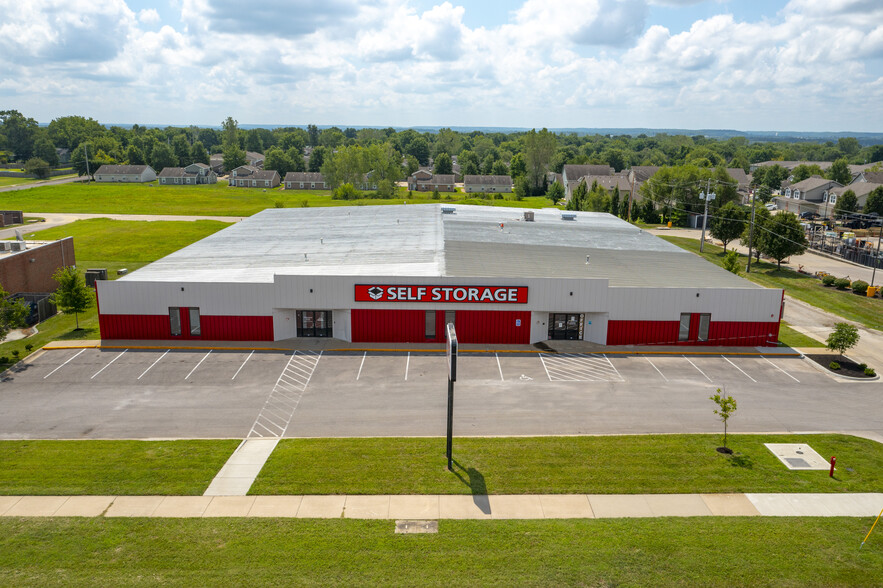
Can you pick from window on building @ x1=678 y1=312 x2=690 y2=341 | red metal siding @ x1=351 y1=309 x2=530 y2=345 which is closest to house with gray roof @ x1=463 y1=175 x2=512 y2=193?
window on building @ x1=678 y1=312 x2=690 y2=341

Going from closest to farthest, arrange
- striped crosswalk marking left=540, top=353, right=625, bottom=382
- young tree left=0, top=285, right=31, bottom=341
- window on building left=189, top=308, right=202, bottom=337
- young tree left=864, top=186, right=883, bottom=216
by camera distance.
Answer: striped crosswalk marking left=540, top=353, right=625, bottom=382 < young tree left=0, top=285, right=31, bottom=341 < window on building left=189, top=308, right=202, bottom=337 < young tree left=864, top=186, right=883, bottom=216

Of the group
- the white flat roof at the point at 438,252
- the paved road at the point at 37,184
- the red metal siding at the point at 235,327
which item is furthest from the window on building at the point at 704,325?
the paved road at the point at 37,184

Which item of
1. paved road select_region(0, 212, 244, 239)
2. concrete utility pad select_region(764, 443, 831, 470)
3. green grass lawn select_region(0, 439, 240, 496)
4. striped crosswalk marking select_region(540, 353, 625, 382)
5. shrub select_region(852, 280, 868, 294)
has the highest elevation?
paved road select_region(0, 212, 244, 239)

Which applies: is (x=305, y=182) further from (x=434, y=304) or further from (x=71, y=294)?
(x=434, y=304)

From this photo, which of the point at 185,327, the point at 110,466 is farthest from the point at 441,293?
the point at 110,466

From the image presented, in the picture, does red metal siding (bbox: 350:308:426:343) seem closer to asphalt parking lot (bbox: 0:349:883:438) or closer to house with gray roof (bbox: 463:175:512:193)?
asphalt parking lot (bbox: 0:349:883:438)

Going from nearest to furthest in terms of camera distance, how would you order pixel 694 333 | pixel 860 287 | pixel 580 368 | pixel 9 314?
pixel 580 368 → pixel 9 314 → pixel 694 333 → pixel 860 287

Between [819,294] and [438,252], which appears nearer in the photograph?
[438,252]

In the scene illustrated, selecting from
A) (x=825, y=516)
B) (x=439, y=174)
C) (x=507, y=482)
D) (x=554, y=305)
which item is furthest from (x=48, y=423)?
(x=439, y=174)
